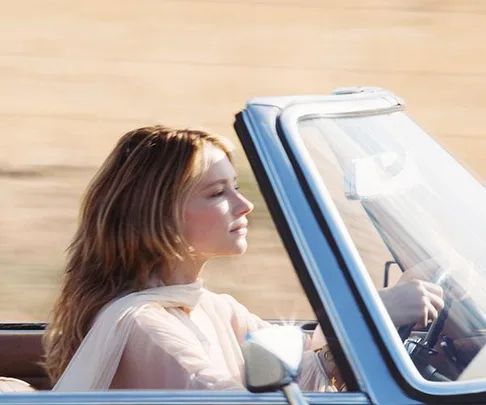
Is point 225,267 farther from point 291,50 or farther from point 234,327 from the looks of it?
point 291,50

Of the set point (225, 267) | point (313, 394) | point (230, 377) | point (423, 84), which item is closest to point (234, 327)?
point (230, 377)

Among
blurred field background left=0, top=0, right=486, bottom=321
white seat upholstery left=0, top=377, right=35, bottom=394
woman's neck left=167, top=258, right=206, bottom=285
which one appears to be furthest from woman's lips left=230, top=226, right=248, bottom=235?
blurred field background left=0, top=0, right=486, bottom=321

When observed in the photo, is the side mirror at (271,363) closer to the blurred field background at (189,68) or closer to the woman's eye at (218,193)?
the woman's eye at (218,193)

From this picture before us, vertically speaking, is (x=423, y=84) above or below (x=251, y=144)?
below

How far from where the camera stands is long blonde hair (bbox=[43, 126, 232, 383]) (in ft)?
8.23

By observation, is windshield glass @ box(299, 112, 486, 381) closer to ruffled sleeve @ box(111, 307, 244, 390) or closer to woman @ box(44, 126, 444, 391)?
woman @ box(44, 126, 444, 391)

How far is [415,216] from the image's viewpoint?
2455mm

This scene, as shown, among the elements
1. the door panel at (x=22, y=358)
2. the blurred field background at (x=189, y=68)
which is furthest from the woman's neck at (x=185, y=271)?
the blurred field background at (x=189, y=68)

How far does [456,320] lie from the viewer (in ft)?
7.73

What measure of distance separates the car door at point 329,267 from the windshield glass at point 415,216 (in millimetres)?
59

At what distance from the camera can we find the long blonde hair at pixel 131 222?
251 centimetres

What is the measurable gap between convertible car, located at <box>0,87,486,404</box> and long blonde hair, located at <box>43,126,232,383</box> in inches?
8.4

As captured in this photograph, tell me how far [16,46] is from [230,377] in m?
6.47

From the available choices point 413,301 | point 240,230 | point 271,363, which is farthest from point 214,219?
point 271,363
